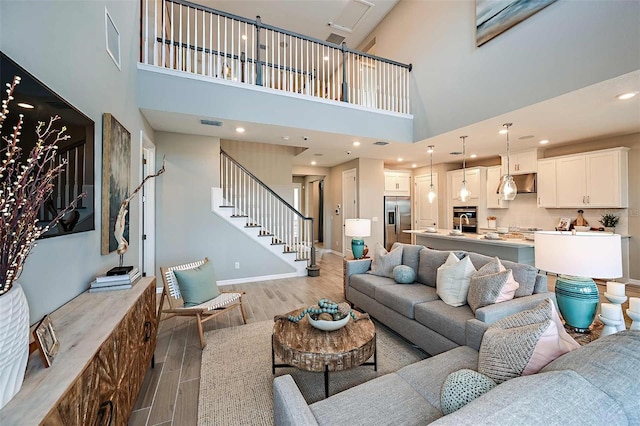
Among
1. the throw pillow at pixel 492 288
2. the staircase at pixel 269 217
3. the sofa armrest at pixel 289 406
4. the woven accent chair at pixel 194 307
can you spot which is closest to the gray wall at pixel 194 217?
the staircase at pixel 269 217

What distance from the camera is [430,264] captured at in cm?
319

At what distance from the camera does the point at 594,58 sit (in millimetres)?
2824

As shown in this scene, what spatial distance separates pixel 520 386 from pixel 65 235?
7.91 ft

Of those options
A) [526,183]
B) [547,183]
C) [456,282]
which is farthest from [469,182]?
[456,282]

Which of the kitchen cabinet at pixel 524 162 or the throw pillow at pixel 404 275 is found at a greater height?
the kitchen cabinet at pixel 524 162

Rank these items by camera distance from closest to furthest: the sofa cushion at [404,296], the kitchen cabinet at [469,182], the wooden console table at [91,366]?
the wooden console table at [91,366] → the sofa cushion at [404,296] → the kitchen cabinet at [469,182]

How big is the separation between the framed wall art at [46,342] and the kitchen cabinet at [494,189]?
7.66 meters

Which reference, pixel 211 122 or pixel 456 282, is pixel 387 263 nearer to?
pixel 456 282

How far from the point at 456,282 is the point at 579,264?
3.19ft

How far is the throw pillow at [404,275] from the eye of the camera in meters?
3.23

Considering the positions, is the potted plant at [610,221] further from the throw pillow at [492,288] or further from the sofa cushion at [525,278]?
the throw pillow at [492,288]

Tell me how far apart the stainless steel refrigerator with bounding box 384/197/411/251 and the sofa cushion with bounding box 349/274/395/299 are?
3928mm

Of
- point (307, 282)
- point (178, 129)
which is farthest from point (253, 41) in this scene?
point (307, 282)

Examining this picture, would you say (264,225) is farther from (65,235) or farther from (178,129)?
(65,235)
